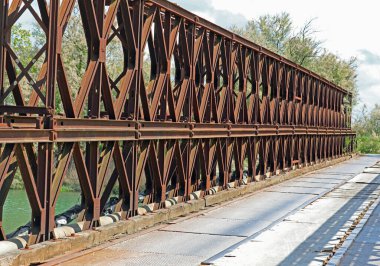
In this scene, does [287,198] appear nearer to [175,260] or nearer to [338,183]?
[338,183]

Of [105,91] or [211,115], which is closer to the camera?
[105,91]

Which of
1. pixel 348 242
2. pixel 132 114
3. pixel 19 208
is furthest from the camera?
pixel 19 208

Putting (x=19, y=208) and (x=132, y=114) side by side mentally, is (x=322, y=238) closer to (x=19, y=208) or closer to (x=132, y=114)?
(x=132, y=114)

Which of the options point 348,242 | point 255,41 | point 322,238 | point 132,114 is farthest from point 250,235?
point 255,41

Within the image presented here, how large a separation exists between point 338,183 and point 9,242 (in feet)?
56.8

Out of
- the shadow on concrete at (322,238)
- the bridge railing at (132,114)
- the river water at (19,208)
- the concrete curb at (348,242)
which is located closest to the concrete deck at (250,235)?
the shadow on concrete at (322,238)

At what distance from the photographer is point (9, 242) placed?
340 inches

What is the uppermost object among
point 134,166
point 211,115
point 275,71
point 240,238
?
point 275,71

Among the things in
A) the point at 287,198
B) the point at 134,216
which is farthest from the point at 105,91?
the point at 287,198

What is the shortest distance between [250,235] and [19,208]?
20.5 meters

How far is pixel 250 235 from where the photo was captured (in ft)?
40.3

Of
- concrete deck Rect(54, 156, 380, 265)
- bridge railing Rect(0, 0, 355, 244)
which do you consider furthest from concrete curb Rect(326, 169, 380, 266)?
bridge railing Rect(0, 0, 355, 244)

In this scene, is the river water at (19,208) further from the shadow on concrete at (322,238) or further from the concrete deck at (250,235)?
the shadow on concrete at (322,238)

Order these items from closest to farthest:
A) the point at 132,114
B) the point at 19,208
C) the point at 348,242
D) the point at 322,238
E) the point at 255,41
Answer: the point at 348,242 → the point at 322,238 → the point at 132,114 → the point at 19,208 → the point at 255,41
